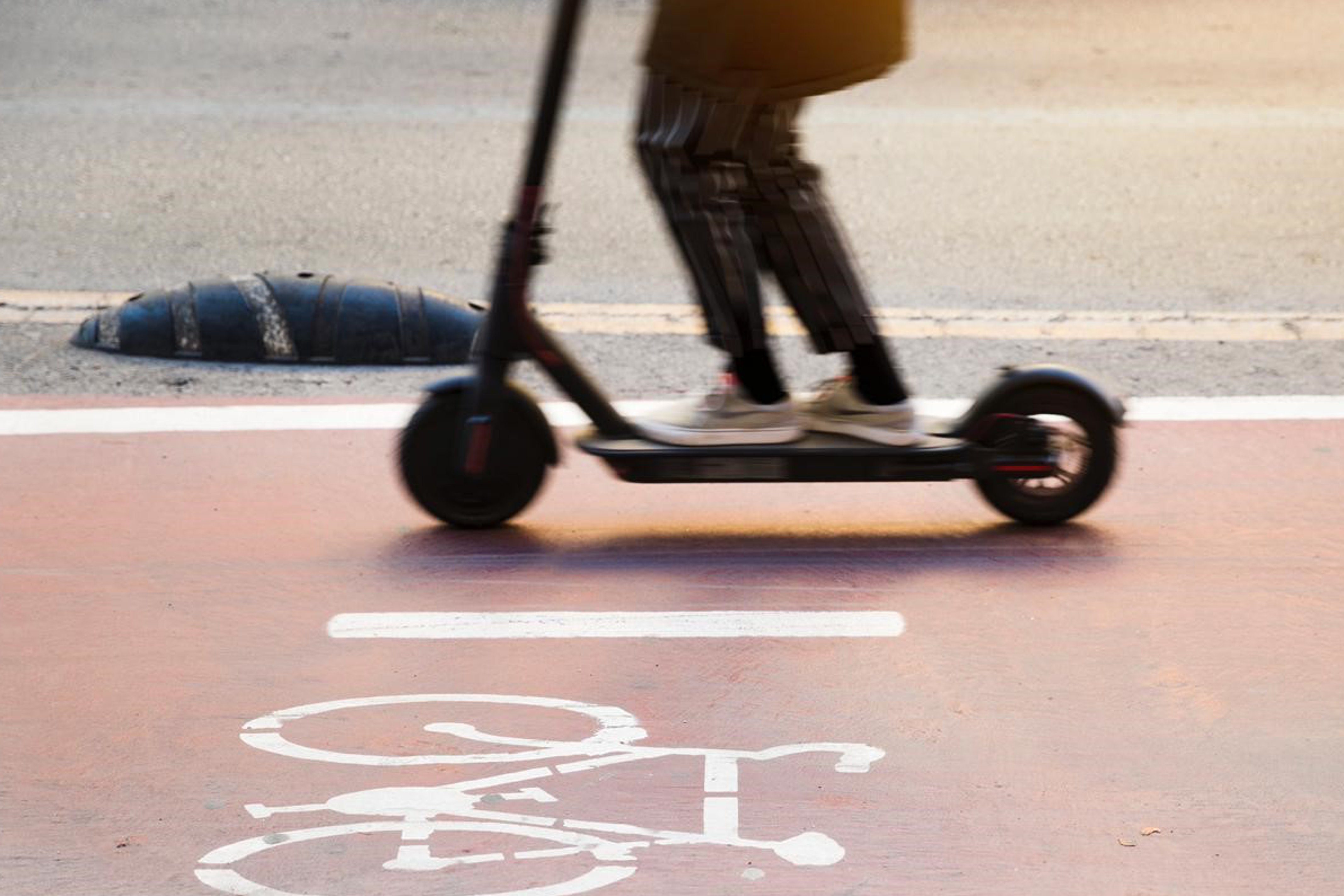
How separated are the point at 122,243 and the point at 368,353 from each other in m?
1.91

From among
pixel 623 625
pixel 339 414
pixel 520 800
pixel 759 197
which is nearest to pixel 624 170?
pixel 339 414

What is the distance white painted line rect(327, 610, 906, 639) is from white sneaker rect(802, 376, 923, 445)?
1.72ft

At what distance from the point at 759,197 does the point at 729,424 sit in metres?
0.51

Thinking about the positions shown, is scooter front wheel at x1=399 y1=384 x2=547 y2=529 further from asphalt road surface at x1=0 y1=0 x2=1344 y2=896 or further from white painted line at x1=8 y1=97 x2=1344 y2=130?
white painted line at x1=8 y1=97 x2=1344 y2=130

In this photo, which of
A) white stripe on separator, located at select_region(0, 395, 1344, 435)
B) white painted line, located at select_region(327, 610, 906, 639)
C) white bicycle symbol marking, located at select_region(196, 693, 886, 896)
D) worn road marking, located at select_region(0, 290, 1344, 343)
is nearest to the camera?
white bicycle symbol marking, located at select_region(196, 693, 886, 896)

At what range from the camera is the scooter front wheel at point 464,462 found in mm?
4469

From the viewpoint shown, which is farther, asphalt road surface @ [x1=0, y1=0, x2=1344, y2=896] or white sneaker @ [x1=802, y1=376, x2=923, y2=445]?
white sneaker @ [x1=802, y1=376, x2=923, y2=445]

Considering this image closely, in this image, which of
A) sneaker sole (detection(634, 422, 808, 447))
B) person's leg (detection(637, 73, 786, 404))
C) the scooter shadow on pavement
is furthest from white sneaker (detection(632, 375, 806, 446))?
the scooter shadow on pavement

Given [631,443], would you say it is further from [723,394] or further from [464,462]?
[464,462]

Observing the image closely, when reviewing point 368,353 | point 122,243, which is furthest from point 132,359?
point 122,243

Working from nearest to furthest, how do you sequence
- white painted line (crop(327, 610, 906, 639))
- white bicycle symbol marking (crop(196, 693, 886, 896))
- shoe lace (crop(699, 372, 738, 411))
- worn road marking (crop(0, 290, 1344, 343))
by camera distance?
white bicycle symbol marking (crop(196, 693, 886, 896))
white painted line (crop(327, 610, 906, 639))
shoe lace (crop(699, 372, 738, 411))
worn road marking (crop(0, 290, 1344, 343))

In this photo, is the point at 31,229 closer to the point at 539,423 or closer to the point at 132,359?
the point at 132,359

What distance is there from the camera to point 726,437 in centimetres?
445

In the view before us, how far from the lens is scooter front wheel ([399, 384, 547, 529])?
4.47 m
